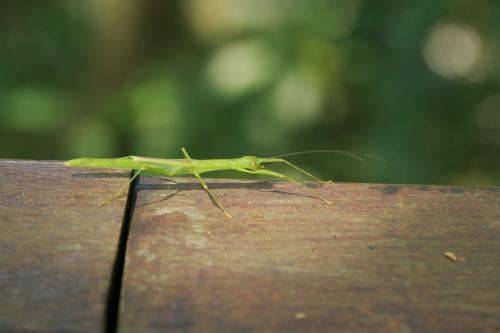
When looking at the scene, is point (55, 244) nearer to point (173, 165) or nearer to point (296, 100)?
point (173, 165)

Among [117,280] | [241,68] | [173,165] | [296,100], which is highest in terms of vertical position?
[241,68]

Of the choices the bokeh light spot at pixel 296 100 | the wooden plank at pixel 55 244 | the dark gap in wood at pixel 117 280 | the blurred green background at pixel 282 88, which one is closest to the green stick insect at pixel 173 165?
the wooden plank at pixel 55 244

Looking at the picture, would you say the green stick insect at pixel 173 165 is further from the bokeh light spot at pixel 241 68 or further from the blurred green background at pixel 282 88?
the bokeh light spot at pixel 241 68

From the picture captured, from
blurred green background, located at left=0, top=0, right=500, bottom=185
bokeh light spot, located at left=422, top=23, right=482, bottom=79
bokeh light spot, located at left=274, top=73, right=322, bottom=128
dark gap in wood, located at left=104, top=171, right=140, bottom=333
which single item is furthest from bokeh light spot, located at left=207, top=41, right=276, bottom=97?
dark gap in wood, located at left=104, top=171, right=140, bottom=333

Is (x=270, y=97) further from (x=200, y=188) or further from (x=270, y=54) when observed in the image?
(x=200, y=188)

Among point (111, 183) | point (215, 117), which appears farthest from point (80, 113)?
point (111, 183)

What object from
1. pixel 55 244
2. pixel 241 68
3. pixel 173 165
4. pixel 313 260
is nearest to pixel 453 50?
pixel 241 68

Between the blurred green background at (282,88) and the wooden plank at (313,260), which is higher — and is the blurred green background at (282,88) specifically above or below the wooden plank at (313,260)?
above

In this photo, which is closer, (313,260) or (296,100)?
(313,260)
